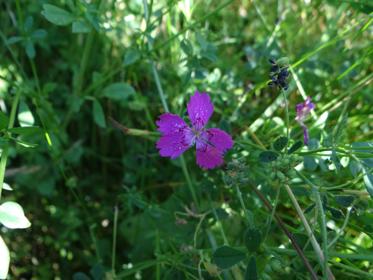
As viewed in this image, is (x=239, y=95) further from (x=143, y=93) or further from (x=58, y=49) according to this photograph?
(x=58, y=49)

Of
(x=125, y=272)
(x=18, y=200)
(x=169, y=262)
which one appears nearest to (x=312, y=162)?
(x=169, y=262)

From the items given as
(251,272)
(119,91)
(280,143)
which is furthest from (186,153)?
(251,272)

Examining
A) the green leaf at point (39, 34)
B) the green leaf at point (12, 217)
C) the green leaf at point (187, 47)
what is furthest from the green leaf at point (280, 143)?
the green leaf at point (39, 34)

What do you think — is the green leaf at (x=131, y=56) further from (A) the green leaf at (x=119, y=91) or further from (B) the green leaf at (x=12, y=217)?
(B) the green leaf at (x=12, y=217)

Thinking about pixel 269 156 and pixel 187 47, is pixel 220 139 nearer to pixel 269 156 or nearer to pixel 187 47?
pixel 269 156

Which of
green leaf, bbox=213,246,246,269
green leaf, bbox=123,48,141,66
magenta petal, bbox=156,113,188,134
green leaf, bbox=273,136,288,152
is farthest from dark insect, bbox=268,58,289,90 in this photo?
green leaf, bbox=123,48,141,66

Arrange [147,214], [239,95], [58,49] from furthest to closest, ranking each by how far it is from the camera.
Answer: [58,49] < [239,95] < [147,214]

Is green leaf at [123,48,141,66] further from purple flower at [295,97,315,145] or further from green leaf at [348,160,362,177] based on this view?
green leaf at [348,160,362,177]
